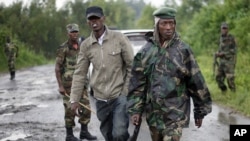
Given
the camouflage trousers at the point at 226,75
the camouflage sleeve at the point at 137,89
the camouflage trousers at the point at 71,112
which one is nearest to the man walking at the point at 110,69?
the camouflage sleeve at the point at 137,89

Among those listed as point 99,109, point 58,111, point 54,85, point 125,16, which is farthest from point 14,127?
point 125,16

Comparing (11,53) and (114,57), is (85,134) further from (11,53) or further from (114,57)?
(11,53)

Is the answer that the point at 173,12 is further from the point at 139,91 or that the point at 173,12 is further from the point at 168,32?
the point at 139,91

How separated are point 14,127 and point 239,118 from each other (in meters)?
4.22

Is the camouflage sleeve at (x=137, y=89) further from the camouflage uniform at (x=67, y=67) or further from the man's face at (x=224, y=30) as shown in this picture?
the man's face at (x=224, y=30)

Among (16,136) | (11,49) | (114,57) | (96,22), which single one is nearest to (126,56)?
(114,57)

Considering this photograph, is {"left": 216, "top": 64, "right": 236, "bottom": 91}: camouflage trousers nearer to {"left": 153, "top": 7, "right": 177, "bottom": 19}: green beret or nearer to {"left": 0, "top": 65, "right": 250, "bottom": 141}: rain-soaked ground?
{"left": 0, "top": 65, "right": 250, "bottom": 141}: rain-soaked ground

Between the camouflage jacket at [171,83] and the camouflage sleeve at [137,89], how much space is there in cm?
1

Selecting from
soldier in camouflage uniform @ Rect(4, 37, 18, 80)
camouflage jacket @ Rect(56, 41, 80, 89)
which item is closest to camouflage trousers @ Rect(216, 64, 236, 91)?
camouflage jacket @ Rect(56, 41, 80, 89)

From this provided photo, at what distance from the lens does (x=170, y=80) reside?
13.1 feet

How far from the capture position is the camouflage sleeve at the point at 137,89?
4.20 m

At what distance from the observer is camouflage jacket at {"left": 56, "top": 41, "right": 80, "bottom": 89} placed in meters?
6.91

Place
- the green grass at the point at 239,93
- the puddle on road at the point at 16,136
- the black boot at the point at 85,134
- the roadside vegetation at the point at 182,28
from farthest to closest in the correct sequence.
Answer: the roadside vegetation at the point at 182,28 < the green grass at the point at 239,93 < the puddle on road at the point at 16,136 < the black boot at the point at 85,134

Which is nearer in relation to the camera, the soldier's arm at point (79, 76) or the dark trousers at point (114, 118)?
the dark trousers at point (114, 118)
